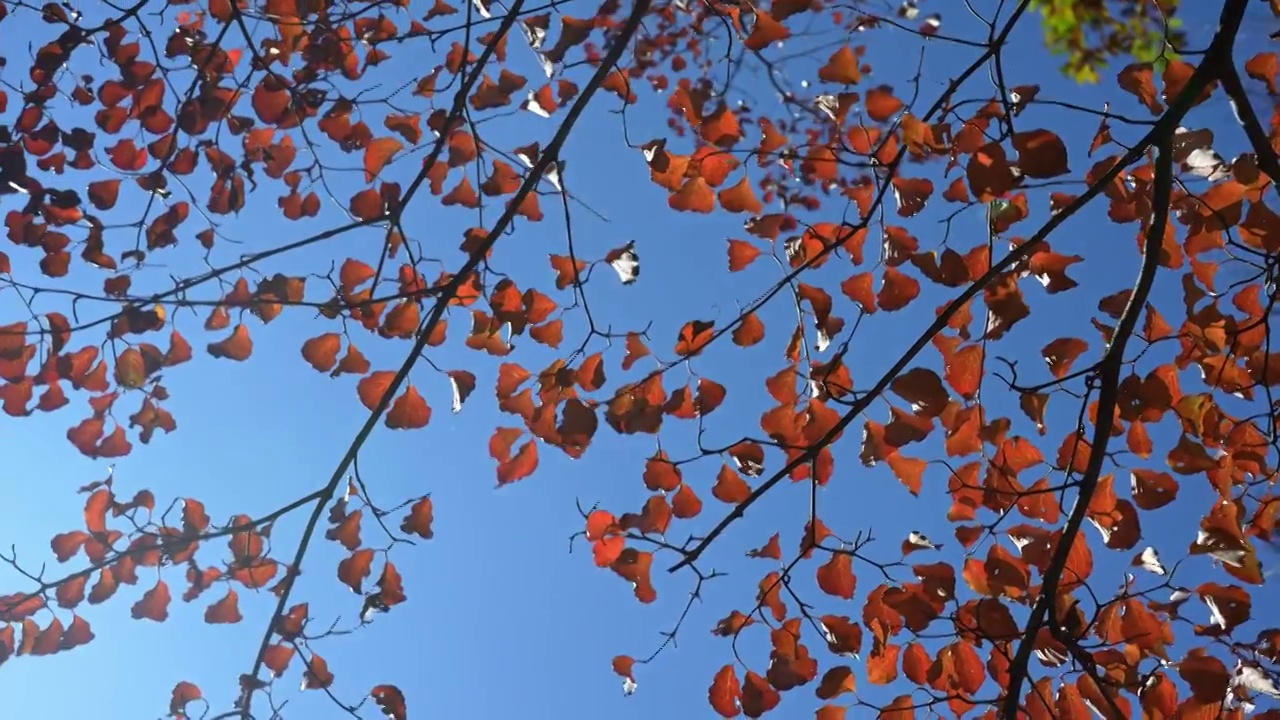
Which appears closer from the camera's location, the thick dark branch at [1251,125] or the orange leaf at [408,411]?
the thick dark branch at [1251,125]

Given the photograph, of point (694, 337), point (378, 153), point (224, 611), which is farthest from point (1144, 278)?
point (224, 611)

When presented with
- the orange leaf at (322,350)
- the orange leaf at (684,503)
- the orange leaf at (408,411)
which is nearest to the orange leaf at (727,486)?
the orange leaf at (684,503)

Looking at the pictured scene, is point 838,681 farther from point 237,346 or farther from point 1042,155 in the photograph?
point 237,346

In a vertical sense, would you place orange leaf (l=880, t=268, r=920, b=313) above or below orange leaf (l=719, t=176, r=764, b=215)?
below

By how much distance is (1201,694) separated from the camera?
213 cm

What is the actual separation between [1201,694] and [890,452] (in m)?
0.89

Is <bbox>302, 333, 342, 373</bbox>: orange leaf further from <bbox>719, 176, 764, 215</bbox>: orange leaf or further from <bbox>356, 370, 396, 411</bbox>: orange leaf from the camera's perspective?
<bbox>719, 176, 764, 215</bbox>: orange leaf

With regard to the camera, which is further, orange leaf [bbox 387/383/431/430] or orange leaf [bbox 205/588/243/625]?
orange leaf [bbox 205/588/243/625]

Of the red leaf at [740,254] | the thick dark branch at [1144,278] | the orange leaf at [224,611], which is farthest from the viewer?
the orange leaf at [224,611]

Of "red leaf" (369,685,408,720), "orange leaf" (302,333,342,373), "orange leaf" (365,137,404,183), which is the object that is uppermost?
"orange leaf" (365,137,404,183)

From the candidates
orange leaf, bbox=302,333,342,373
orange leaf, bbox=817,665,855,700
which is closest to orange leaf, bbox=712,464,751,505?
orange leaf, bbox=817,665,855,700

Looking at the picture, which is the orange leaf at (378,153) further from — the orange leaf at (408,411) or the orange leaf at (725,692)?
the orange leaf at (725,692)

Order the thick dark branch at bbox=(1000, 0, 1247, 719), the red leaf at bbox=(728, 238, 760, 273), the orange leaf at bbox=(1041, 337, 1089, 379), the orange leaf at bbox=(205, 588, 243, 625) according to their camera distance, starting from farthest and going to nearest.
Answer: the orange leaf at bbox=(205, 588, 243, 625) → the red leaf at bbox=(728, 238, 760, 273) → the orange leaf at bbox=(1041, 337, 1089, 379) → the thick dark branch at bbox=(1000, 0, 1247, 719)

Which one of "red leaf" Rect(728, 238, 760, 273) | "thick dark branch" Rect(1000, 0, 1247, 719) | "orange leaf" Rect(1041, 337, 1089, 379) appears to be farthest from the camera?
"red leaf" Rect(728, 238, 760, 273)
